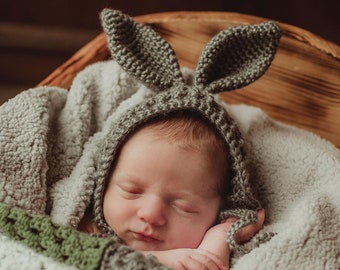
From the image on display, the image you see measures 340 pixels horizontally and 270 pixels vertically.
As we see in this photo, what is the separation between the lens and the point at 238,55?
40.3 inches

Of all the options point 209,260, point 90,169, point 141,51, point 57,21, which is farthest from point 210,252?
point 57,21

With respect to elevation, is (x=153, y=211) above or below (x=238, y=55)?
below

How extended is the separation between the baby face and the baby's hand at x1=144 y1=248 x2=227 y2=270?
0.03m

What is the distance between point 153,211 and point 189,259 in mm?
88

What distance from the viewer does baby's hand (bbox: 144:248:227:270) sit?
85 centimetres

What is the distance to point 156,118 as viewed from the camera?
3.14 ft

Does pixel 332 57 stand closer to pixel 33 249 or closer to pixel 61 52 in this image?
pixel 33 249

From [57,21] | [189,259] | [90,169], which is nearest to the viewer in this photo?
[189,259]

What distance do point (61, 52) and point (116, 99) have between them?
0.92 m

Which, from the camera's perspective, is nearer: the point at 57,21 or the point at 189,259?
the point at 189,259

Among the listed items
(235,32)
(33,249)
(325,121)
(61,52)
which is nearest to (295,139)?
(325,121)

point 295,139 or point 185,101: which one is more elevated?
point 185,101

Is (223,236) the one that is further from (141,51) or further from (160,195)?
(141,51)

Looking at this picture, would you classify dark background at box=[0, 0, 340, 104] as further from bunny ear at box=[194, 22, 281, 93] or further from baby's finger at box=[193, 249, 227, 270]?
baby's finger at box=[193, 249, 227, 270]
